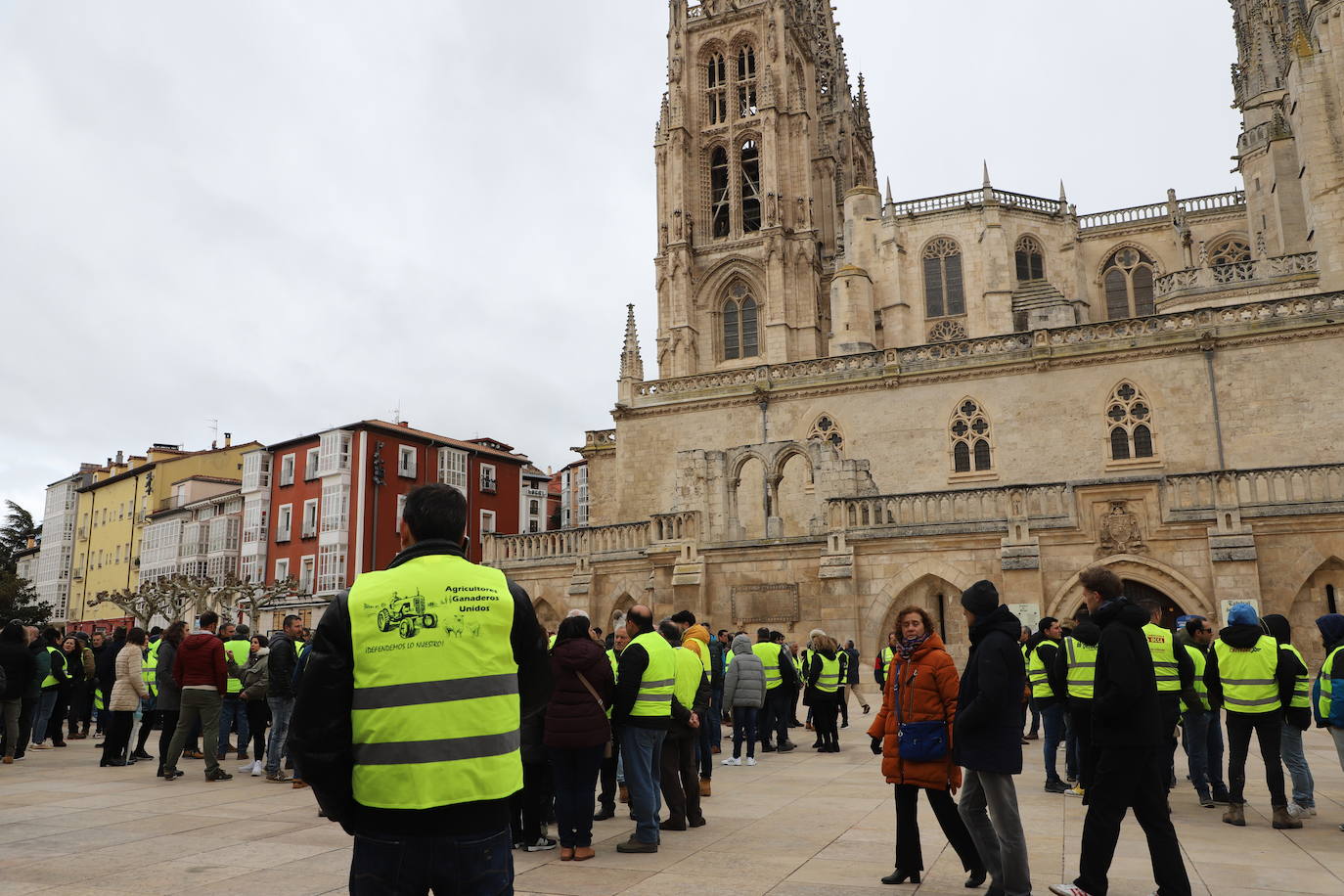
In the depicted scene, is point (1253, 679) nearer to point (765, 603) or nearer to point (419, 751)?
point (419, 751)

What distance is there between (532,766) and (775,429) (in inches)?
914

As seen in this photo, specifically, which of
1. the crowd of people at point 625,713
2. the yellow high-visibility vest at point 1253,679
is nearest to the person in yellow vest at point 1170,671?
the crowd of people at point 625,713

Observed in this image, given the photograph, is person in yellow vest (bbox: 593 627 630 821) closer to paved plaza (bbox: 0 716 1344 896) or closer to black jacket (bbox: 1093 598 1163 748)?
paved plaza (bbox: 0 716 1344 896)

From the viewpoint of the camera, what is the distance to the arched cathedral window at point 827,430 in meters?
29.2

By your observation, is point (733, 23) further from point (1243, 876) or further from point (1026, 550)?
point (1243, 876)

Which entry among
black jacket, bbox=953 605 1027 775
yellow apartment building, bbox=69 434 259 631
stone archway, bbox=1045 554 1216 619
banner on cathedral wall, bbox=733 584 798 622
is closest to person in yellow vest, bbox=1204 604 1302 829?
black jacket, bbox=953 605 1027 775

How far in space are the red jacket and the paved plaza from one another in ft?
3.60

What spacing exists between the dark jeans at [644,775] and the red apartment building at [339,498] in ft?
118

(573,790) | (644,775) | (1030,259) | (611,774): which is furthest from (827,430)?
(573,790)

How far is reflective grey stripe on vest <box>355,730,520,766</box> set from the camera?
3234mm

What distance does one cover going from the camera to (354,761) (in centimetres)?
329

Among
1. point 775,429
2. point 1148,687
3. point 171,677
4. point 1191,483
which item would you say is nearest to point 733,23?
point 775,429

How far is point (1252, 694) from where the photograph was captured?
7.95 meters

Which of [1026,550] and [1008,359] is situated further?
[1008,359]
